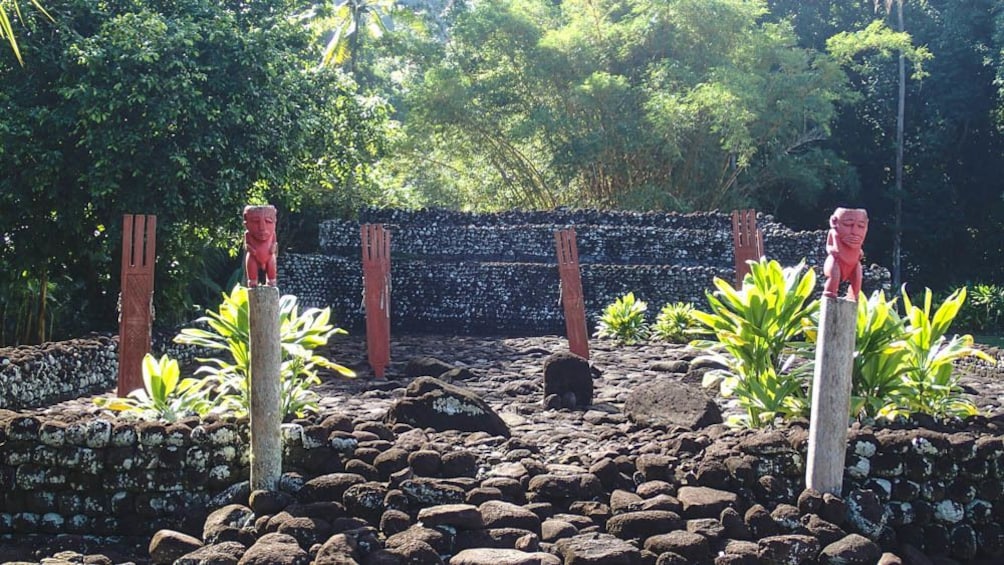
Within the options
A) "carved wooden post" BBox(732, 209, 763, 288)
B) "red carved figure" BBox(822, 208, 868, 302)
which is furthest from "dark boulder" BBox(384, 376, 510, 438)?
"carved wooden post" BBox(732, 209, 763, 288)

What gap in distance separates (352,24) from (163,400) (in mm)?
21689

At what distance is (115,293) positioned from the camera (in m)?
14.9

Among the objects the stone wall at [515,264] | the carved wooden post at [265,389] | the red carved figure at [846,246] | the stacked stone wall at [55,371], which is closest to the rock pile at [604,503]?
the carved wooden post at [265,389]

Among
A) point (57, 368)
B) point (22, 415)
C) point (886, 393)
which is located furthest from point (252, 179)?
point (886, 393)

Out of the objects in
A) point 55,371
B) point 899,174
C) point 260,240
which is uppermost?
point 899,174

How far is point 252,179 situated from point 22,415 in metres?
8.13

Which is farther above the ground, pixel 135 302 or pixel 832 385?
pixel 135 302

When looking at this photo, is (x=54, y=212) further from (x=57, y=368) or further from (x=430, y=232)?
(x=430, y=232)

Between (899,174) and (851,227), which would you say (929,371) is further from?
(899,174)

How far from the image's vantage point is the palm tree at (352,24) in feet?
89.0

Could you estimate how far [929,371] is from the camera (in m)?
6.89

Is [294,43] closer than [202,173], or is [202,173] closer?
[202,173]

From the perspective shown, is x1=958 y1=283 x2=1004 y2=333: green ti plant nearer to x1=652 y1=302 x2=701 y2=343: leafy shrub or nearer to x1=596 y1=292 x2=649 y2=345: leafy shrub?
x1=652 y1=302 x2=701 y2=343: leafy shrub

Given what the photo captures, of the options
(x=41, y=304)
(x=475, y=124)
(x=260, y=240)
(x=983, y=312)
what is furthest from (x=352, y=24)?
(x=260, y=240)
